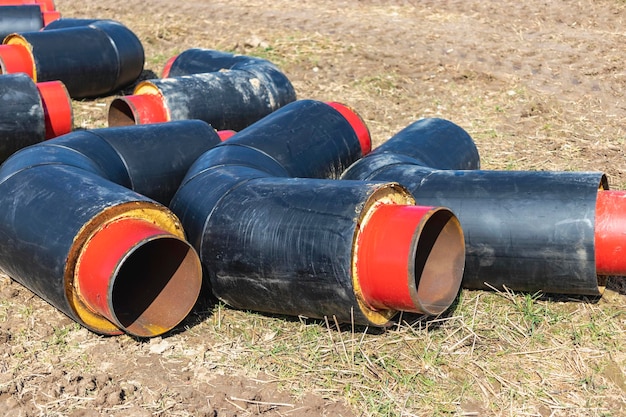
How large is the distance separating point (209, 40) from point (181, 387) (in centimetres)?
652

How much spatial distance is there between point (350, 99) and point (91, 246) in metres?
4.38

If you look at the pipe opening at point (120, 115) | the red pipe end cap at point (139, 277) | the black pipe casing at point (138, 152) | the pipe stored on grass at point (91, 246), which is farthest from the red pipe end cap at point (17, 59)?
the red pipe end cap at point (139, 277)

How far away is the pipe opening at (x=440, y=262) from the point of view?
153 inches

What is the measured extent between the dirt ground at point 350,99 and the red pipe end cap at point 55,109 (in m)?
1.21

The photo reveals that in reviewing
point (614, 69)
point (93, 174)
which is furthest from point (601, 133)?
point (93, 174)

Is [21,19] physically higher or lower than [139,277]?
higher

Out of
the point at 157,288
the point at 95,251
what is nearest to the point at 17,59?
the point at 157,288

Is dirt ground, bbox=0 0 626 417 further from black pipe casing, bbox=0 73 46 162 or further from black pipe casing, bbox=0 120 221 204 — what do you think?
black pipe casing, bbox=0 73 46 162

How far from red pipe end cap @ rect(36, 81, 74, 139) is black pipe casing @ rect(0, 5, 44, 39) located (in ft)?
9.36

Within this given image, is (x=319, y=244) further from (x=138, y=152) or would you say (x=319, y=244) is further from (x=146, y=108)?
(x=146, y=108)

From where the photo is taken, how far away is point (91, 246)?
3691mm

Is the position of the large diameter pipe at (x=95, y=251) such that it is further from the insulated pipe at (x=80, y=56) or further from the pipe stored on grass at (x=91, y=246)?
the insulated pipe at (x=80, y=56)

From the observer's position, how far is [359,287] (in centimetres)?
360

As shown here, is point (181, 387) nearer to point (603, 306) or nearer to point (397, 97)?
point (603, 306)
